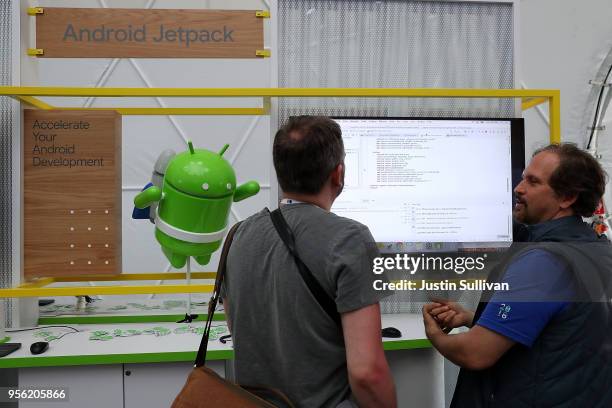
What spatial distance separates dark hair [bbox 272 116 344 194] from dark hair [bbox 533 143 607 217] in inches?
20.5

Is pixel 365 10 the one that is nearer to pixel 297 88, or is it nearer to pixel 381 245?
pixel 297 88

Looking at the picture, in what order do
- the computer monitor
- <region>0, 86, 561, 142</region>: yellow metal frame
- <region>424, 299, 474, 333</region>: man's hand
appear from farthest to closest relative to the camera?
the computer monitor, <region>0, 86, 561, 142</region>: yellow metal frame, <region>424, 299, 474, 333</region>: man's hand

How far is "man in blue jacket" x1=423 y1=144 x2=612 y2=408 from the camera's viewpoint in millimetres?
1113

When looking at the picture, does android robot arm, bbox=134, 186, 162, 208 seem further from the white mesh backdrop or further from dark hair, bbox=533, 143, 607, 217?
dark hair, bbox=533, 143, 607, 217

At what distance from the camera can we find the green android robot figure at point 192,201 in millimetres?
1721

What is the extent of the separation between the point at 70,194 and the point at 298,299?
1.21 metres

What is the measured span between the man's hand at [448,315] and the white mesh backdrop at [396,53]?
74cm

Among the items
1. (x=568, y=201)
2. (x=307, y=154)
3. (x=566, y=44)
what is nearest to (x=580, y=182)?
(x=568, y=201)

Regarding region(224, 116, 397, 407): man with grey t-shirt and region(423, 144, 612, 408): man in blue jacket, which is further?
region(423, 144, 612, 408): man in blue jacket

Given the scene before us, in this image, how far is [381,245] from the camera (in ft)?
6.51

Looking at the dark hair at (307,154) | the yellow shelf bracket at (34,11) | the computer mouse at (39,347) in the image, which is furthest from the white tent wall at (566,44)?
the computer mouse at (39,347)

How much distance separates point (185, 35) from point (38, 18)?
0.50 metres

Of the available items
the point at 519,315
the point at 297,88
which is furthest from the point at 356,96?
the point at 519,315

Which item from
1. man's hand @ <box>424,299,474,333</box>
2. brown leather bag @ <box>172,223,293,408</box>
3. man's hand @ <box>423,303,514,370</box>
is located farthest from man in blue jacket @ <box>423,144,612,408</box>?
brown leather bag @ <box>172,223,293,408</box>
